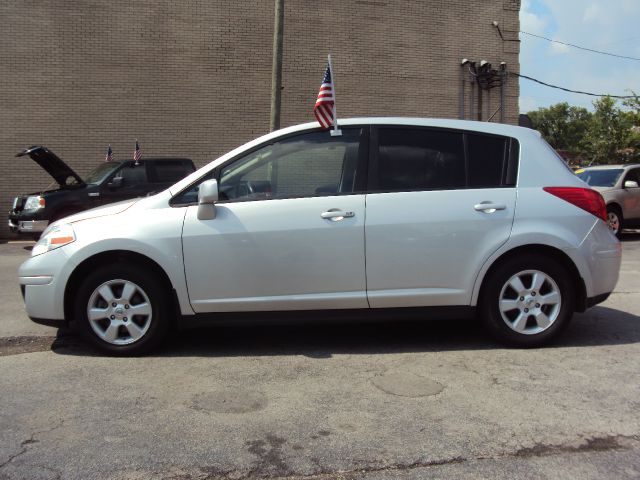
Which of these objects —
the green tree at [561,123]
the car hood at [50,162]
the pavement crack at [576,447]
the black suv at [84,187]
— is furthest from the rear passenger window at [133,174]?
the green tree at [561,123]

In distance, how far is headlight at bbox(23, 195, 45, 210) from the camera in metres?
10.2

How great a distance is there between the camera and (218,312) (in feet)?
14.7

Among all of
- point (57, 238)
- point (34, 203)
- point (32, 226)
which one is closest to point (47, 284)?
point (57, 238)

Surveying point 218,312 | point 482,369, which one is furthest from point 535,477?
point 218,312

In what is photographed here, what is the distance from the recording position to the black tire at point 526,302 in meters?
4.54

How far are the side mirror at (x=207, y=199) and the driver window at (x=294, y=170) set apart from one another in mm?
162

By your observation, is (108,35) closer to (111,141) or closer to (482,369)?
(111,141)

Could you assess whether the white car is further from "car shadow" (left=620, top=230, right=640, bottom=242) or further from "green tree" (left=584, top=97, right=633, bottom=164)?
"green tree" (left=584, top=97, right=633, bottom=164)

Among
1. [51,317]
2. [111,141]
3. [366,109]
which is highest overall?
[366,109]

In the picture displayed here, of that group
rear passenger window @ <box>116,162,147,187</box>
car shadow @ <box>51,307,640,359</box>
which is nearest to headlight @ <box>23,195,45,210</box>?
rear passenger window @ <box>116,162,147,187</box>

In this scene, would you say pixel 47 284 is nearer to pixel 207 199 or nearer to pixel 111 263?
pixel 111 263

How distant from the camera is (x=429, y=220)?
176 inches

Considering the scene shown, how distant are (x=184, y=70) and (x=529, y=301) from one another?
11.5 meters

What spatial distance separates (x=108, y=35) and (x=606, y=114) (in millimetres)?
24569
